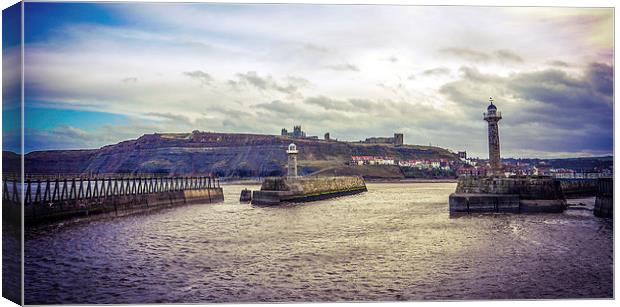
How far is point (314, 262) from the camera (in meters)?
10.4

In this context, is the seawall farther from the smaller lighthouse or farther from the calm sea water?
the smaller lighthouse

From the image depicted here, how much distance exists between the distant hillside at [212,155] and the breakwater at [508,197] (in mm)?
4871

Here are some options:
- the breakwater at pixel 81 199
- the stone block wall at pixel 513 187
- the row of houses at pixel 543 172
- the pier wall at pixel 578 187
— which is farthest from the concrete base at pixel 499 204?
the breakwater at pixel 81 199

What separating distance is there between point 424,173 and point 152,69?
9959 millimetres

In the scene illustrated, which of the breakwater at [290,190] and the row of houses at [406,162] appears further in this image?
the breakwater at [290,190]

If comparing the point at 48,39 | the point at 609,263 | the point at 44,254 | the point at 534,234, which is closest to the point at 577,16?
the point at 609,263

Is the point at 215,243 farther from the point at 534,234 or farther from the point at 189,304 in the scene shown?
the point at 534,234

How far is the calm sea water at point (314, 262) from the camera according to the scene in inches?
328

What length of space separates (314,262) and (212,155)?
42.7 feet

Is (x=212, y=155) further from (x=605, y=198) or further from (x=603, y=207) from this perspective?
(x=605, y=198)

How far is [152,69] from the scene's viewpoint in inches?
382

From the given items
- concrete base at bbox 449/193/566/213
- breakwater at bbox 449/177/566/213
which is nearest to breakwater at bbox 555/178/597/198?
breakwater at bbox 449/177/566/213

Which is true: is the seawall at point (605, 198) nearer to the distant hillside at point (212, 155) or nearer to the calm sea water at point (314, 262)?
the calm sea water at point (314, 262)

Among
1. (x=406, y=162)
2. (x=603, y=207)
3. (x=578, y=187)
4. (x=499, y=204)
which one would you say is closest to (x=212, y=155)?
(x=406, y=162)
